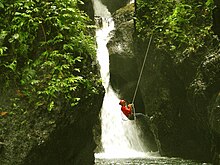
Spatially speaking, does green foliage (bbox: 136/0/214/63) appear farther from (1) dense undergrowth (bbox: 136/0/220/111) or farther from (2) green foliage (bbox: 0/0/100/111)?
(2) green foliage (bbox: 0/0/100/111)

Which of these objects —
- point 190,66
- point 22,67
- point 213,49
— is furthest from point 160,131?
point 22,67

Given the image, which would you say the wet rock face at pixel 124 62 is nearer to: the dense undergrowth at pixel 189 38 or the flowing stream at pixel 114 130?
the flowing stream at pixel 114 130

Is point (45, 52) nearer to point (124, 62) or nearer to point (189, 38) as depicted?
point (189, 38)

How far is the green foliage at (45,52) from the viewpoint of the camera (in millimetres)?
5965

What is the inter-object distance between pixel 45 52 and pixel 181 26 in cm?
729

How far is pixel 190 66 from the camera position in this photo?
11398 mm

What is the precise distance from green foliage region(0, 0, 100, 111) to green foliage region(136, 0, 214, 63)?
18.8 ft

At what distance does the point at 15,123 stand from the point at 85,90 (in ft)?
5.15

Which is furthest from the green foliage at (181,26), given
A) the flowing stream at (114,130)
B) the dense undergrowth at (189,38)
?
the flowing stream at (114,130)

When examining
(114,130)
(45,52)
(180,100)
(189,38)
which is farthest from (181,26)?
(114,130)

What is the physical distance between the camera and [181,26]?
12.2m

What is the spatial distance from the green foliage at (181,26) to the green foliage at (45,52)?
5.74 m

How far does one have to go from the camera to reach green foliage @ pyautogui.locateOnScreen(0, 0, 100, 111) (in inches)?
235

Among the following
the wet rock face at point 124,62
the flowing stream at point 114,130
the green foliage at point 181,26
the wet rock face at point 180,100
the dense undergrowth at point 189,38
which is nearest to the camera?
the dense undergrowth at point 189,38
